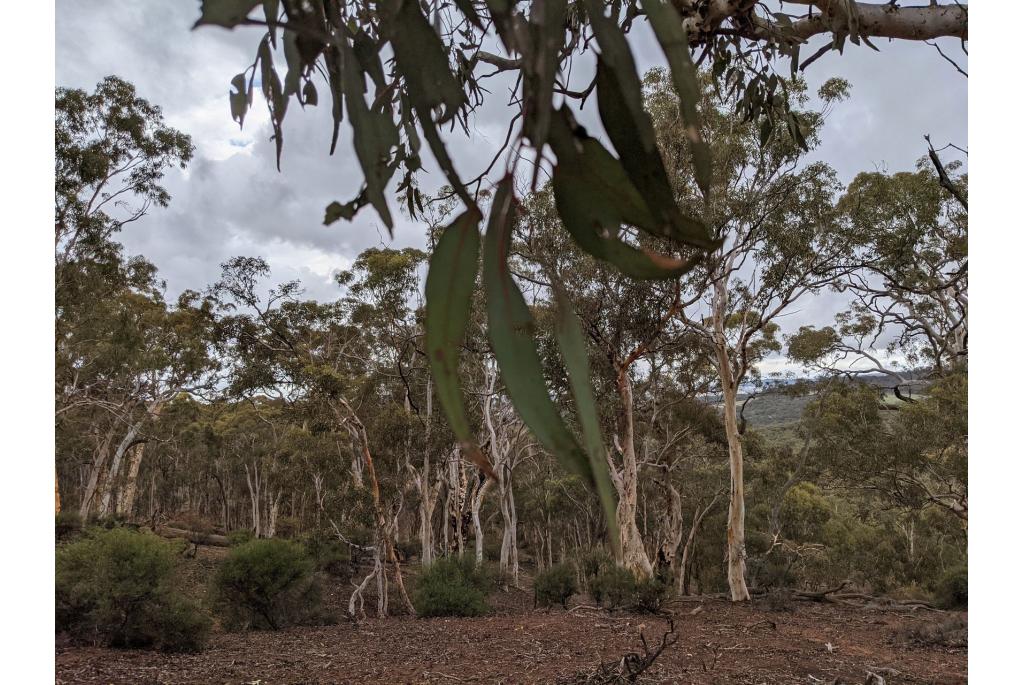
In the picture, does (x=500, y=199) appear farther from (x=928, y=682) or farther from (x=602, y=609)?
(x=602, y=609)

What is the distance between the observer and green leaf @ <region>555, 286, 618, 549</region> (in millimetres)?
417

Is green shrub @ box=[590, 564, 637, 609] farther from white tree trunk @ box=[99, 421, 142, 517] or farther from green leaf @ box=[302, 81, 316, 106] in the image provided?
white tree trunk @ box=[99, 421, 142, 517]

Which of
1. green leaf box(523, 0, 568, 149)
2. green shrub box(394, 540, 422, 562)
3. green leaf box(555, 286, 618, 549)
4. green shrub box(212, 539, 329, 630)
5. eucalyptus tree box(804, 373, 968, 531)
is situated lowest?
green shrub box(394, 540, 422, 562)

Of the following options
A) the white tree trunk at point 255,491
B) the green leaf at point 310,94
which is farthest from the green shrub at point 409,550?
the green leaf at point 310,94

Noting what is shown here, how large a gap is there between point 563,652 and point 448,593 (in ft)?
11.4

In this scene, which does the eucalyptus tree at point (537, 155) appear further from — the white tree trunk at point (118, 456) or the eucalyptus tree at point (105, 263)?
the white tree trunk at point (118, 456)

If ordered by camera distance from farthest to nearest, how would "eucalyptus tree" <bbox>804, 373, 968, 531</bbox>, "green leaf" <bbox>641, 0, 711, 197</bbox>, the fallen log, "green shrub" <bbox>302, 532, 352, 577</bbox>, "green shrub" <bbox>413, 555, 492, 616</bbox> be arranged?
the fallen log
"green shrub" <bbox>302, 532, 352, 577</bbox>
"eucalyptus tree" <bbox>804, 373, 968, 531</bbox>
"green shrub" <bbox>413, 555, 492, 616</bbox>
"green leaf" <bbox>641, 0, 711, 197</bbox>

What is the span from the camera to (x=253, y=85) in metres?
0.99

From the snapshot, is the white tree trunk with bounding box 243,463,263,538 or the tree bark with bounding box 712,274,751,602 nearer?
the tree bark with bounding box 712,274,751,602

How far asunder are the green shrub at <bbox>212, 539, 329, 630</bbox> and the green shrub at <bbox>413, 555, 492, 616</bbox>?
4.43 feet

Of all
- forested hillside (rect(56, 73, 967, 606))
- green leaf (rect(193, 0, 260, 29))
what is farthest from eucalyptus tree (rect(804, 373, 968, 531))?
green leaf (rect(193, 0, 260, 29))

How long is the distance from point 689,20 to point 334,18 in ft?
6.50

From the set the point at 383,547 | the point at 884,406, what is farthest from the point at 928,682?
the point at 884,406

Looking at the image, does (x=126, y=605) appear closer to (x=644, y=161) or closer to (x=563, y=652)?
(x=563, y=652)
